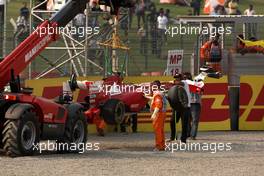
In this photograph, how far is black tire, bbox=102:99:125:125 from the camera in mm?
23047

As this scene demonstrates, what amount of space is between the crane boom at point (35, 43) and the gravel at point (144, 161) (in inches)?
64.8

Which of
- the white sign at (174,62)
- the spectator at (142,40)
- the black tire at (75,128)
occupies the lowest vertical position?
the black tire at (75,128)

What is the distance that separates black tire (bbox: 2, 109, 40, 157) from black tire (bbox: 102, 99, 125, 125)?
5.05 metres

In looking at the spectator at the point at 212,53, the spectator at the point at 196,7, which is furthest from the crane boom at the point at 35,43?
the spectator at the point at 196,7

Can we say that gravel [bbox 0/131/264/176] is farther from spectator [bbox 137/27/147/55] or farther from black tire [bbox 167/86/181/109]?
spectator [bbox 137/27/147/55]

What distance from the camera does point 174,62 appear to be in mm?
26953

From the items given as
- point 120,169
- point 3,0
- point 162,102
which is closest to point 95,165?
point 120,169

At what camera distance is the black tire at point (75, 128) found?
750 inches

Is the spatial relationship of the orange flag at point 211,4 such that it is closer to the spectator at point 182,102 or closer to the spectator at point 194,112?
the spectator at point 194,112

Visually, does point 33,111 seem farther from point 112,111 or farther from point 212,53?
point 212,53

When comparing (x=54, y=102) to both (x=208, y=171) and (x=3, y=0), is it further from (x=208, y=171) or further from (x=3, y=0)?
(x=3, y=0)

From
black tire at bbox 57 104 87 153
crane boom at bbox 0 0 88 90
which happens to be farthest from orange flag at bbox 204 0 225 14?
black tire at bbox 57 104 87 153

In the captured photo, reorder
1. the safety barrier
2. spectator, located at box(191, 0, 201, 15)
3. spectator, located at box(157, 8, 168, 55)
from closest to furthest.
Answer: the safety barrier < spectator, located at box(157, 8, 168, 55) < spectator, located at box(191, 0, 201, 15)

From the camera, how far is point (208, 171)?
1595 cm
